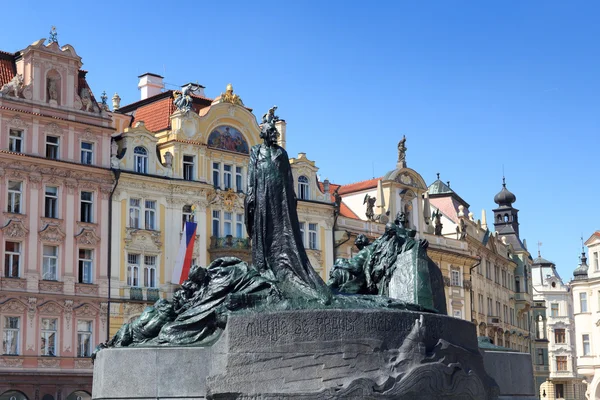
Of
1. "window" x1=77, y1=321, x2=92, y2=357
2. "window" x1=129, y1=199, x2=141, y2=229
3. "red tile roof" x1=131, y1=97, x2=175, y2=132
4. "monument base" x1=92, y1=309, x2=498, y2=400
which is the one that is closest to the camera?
"monument base" x1=92, y1=309, x2=498, y2=400

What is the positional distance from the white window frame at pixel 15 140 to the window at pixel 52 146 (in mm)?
988

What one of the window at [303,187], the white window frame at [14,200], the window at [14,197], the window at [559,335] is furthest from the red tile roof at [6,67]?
the window at [559,335]

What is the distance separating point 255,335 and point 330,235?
110 ft

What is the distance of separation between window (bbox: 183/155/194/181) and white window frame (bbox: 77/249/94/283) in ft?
16.7

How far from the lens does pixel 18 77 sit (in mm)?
35750

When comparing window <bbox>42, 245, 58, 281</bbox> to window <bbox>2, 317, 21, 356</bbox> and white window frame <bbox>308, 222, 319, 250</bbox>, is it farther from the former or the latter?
white window frame <bbox>308, 222, 319, 250</bbox>

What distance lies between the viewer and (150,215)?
38656mm

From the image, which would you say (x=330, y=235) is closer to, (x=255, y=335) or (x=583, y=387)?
(x=255, y=335)

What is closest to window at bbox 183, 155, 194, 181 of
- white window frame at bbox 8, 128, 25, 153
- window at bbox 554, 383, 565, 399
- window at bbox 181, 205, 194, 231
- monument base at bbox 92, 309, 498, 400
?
window at bbox 181, 205, 194, 231

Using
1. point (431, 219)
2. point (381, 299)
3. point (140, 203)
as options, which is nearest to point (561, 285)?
point (431, 219)

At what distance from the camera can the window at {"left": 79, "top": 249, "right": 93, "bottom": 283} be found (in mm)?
36438

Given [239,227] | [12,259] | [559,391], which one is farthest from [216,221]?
[559,391]

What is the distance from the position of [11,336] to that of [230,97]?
13.0 metres

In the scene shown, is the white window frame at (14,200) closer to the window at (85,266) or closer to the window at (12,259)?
the window at (12,259)
